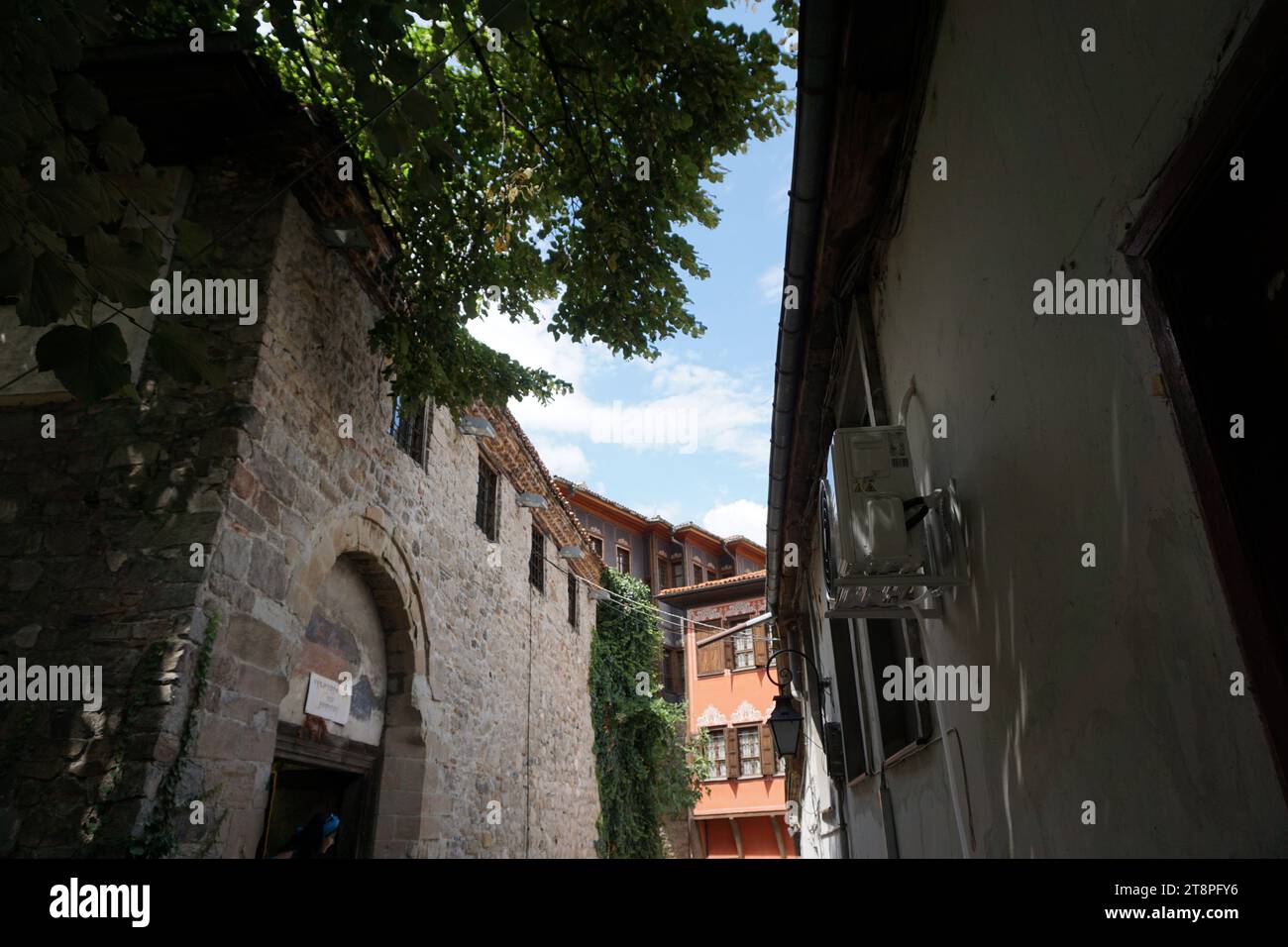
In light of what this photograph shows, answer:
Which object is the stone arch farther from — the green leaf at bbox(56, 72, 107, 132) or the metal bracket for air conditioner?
the metal bracket for air conditioner

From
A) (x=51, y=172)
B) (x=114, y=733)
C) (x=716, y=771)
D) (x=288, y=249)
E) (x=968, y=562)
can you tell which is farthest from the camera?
(x=716, y=771)

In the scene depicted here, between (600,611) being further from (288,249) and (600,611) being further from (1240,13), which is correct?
(1240,13)

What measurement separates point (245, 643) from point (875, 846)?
4.31 metres

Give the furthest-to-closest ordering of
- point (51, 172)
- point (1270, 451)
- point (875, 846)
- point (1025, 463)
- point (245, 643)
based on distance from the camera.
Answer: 1. point (875, 846)
2. point (245, 643)
3. point (51, 172)
4. point (1025, 463)
5. point (1270, 451)

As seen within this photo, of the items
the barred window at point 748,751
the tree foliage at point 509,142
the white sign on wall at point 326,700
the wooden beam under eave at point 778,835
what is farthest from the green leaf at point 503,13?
the wooden beam under eave at point 778,835

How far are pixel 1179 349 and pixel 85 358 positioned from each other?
2.95m

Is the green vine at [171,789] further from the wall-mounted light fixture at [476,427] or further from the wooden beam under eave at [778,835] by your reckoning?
the wooden beam under eave at [778,835]

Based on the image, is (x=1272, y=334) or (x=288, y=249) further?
(x=288, y=249)

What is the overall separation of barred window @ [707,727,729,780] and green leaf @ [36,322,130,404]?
812 inches

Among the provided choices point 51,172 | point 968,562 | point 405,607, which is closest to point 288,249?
point 51,172

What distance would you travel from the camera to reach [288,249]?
5.54 metres

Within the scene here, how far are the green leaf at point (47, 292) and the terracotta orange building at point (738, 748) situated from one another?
18303mm

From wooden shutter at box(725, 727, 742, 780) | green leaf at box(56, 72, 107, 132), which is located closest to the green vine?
green leaf at box(56, 72, 107, 132)
